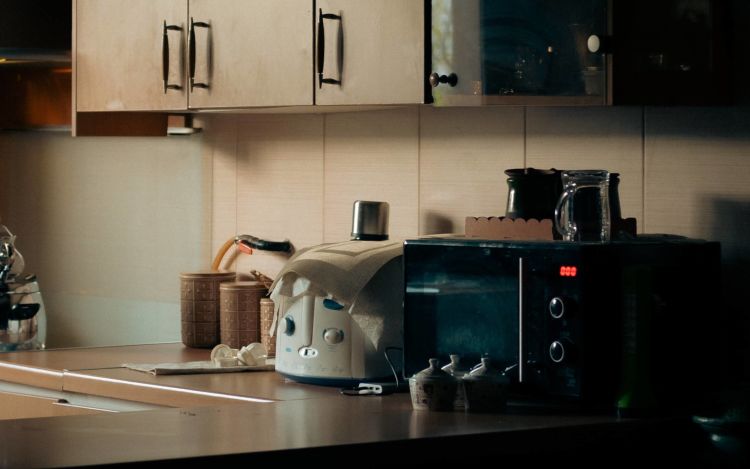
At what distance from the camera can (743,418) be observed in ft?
7.46

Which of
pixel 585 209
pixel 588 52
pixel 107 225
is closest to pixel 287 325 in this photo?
pixel 585 209

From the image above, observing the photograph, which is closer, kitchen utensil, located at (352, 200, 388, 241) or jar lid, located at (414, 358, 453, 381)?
jar lid, located at (414, 358, 453, 381)

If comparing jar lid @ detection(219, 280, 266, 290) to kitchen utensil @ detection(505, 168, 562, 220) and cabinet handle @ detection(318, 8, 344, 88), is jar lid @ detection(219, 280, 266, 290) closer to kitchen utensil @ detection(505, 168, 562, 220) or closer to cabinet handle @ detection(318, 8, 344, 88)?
cabinet handle @ detection(318, 8, 344, 88)

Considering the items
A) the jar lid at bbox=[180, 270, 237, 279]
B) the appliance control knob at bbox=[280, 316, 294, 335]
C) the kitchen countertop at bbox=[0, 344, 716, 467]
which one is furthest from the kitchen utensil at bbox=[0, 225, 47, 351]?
the kitchen countertop at bbox=[0, 344, 716, 467]

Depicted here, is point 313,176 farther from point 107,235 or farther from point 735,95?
point 735,95

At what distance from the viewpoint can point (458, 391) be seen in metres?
2.45

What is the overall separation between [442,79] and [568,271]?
0.52 meters

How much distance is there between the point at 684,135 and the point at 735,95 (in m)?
0.14

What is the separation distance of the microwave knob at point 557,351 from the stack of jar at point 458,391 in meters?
0.09

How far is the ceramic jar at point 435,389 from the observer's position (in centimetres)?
243

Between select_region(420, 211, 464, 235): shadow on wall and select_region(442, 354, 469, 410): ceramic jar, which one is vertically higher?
select_region(420, 211, 464, 235): shadow on wall

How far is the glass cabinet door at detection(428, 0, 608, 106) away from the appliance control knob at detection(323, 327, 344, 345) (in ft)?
1.78

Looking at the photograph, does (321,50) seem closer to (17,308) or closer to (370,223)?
(370,223)

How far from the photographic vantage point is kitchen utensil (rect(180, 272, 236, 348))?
11.8ft
